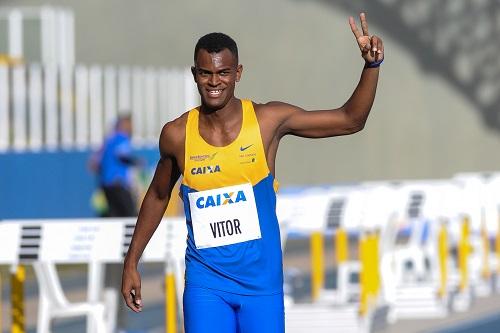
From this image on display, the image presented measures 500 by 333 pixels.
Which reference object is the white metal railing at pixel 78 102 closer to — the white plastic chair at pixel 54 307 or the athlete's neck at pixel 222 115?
the white plastic chair at pixel 54 307

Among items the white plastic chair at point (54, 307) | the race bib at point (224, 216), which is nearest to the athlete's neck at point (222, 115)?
the race bib at point (224, 216)

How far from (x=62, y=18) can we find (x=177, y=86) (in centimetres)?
255

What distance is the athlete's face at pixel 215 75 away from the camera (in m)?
6.23

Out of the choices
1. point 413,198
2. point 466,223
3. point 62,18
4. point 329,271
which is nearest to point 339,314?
point 413,198

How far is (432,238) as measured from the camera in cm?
1725

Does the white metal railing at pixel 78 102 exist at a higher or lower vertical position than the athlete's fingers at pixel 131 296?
higher

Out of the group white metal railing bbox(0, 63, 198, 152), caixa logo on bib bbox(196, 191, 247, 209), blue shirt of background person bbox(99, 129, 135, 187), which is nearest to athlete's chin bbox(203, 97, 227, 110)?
caixa logo on bib bbox(196, 191, 247, 209)

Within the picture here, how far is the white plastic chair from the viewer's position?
1117 cm

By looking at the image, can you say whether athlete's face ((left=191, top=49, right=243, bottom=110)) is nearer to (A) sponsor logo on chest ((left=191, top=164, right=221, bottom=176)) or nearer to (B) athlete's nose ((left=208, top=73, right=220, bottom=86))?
(B) athlete's nose ((left=208, top=73, right=220, bottom=86))

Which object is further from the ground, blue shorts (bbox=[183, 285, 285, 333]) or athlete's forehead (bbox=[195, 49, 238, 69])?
athlete's forehead (bbox=[195, 49, 238, 69])

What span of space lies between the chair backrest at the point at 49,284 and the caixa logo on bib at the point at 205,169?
4946mm

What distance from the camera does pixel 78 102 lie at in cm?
2547

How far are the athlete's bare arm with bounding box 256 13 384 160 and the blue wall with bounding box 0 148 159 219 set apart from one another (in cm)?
1743

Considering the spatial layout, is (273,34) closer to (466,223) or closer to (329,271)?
(329,271)
